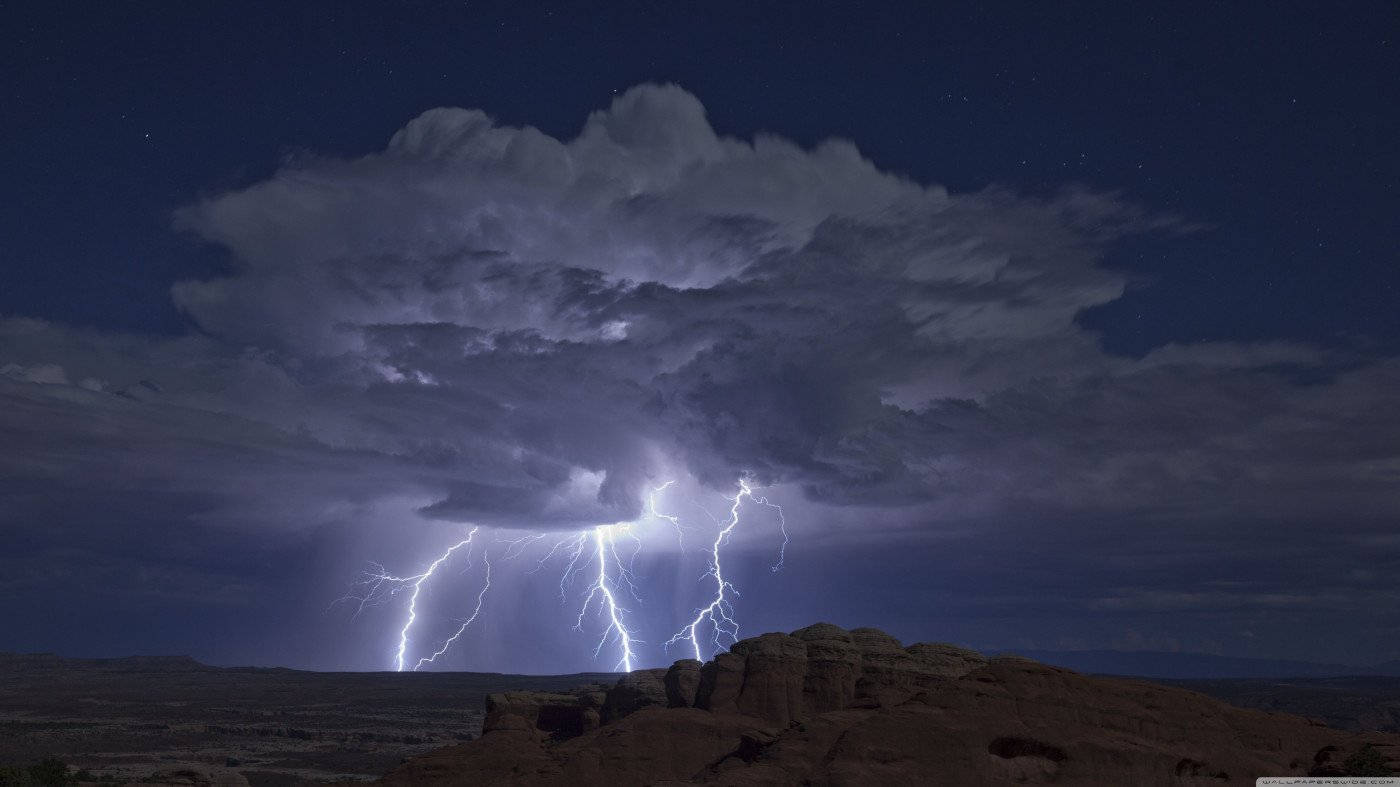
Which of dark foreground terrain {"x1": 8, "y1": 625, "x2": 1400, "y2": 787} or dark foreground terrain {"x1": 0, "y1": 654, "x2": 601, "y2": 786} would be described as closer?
dark foreground terrain {"x1": 8, "y1": 625, "x2": 1400, "y2": 787}

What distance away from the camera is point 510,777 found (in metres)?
44.6

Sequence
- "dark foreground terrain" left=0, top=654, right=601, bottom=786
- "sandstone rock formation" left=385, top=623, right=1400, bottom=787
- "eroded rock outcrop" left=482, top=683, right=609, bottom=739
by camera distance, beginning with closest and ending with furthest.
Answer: "sandstone rock formation" left=385, top=623, right=1400, bottom=787 < "eroded rock outcrop" left=482, top=683, right=609, bottom=739 < "dark foreground terrain" left=0, top=654, right=601, bottom=786

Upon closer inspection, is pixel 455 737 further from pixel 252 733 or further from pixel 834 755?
pixel 834 755

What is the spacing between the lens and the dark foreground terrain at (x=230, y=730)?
8456cm

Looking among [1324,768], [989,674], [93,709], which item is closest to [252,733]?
[93,709]

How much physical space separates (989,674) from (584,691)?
26336 millimetres

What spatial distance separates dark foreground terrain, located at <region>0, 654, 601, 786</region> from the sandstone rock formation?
23.2 meters

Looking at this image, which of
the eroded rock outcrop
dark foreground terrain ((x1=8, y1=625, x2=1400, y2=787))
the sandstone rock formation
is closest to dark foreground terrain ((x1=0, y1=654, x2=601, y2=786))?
dark foreground terrain ((x1=8, y1=625, x2=1400, y2=787))

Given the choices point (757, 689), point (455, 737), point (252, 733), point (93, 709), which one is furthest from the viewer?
point (93, 709)

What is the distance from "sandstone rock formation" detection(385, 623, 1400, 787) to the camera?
37594 millimetres

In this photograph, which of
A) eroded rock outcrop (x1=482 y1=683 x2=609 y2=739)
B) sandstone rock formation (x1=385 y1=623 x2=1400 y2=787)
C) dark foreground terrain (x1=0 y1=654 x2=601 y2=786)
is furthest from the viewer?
dark foreground terrain (x1=0 y1=654 x2=601 y2=786)

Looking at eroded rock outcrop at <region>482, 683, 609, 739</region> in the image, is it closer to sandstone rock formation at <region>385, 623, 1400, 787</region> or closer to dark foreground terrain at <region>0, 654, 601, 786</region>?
sandstone rock formation at <region>385, 623, 1400, 787</region>

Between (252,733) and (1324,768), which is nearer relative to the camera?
(1324,768)

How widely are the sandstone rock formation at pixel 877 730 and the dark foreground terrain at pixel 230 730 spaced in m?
23.2
